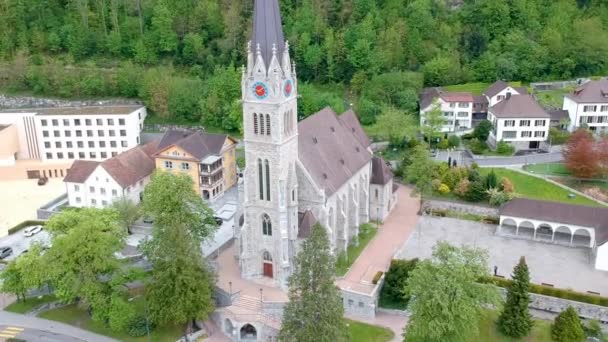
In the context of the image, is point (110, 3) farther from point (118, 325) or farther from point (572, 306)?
point (572, 306)

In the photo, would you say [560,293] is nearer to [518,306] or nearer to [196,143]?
[518,306]

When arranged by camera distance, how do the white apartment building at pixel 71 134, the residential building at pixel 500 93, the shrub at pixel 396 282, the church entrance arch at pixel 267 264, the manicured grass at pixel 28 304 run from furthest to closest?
the residential building at pixel 500 93
the white apartment building at pixel 71 134
the manicured grass at pixel 28 304
the church entrance arch at pixel 267 264
the shrub at pixel 396 282

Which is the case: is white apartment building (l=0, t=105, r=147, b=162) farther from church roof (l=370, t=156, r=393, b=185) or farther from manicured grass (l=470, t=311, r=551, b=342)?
manicured grass (l=470, t=311, r=551, b=342)

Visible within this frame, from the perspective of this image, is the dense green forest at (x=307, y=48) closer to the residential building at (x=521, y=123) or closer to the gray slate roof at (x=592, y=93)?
the residential building at (x=521, y=123)

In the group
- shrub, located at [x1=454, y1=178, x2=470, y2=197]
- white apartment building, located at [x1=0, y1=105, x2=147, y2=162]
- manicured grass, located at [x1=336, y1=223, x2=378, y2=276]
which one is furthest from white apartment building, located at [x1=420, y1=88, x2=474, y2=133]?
white apartment building, located at [x1=0, y1=105, x2=147, y2=162]

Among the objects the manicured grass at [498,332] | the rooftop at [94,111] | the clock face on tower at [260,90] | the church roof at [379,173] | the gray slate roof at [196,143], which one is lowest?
the manicured grass at [498,332]

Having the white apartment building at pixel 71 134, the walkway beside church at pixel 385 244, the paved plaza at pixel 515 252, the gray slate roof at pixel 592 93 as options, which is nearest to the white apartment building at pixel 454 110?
the gray slate roof at pixel 592 93
